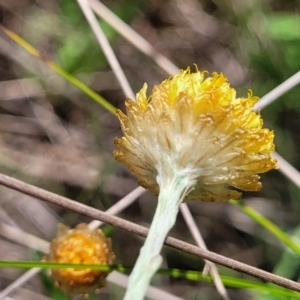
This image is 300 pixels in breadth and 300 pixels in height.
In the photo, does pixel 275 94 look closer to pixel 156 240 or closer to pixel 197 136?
pixel 197 136

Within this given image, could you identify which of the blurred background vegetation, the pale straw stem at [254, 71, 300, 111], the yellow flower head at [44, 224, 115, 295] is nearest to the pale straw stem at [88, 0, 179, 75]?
the blurred background vegetation

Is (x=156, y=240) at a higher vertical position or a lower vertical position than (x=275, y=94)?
lower

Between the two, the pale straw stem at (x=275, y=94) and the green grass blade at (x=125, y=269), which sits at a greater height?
the pale straw stem at (x=275, y=94)

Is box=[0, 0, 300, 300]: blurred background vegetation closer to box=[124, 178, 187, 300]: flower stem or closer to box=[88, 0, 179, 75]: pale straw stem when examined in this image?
box=[88, 0, 179, 75]: pale straw stem

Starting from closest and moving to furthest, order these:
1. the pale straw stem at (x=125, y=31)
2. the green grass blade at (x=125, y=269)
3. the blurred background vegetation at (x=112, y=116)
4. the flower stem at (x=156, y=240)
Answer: the flower stem at (x=156, y=240), the green grass blade at (x=125, y=269), the pale straw stem at (x=125, y=31), the blurred background vegetation at (x=112, y=116)

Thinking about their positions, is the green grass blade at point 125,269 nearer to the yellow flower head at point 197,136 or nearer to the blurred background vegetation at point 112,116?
the yellow flower head at point 197,136

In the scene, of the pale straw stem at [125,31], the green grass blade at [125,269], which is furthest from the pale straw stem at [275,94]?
the green grass blade at [125,269]

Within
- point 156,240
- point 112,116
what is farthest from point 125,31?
point 156,240
